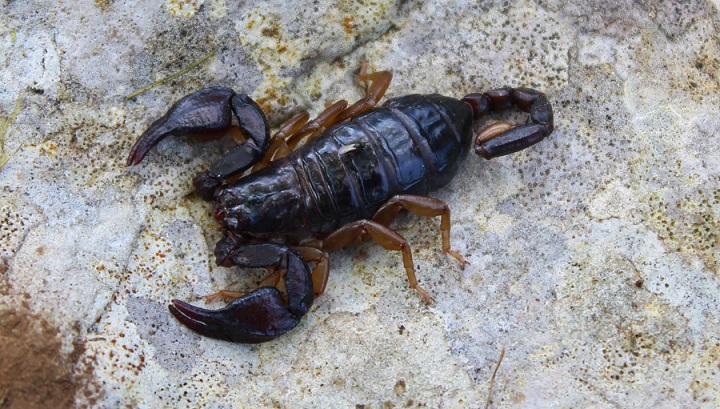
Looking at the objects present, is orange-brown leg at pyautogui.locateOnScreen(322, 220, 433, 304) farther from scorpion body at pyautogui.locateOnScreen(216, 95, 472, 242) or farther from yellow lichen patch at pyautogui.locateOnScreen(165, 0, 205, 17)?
yellow lichen patch at pyautogui.locateOnScreen(165, 0, 205, 17)

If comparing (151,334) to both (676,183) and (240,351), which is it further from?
(676,183)

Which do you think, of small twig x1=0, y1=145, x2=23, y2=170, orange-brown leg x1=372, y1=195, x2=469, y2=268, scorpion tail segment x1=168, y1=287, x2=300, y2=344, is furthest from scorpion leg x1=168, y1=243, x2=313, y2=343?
small twig x1=0, y1=145, x2=23, y2=170

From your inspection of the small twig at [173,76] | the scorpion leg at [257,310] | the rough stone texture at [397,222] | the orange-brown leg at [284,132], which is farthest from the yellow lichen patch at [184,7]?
the scorpion leg at [257,310]

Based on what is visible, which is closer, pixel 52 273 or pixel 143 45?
pixel 52 273

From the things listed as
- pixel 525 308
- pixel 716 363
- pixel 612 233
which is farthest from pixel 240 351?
pixel 716 363

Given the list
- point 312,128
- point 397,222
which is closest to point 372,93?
point 312,128

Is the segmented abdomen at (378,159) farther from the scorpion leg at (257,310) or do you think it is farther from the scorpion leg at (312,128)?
the scorpion leg at (257,310)
